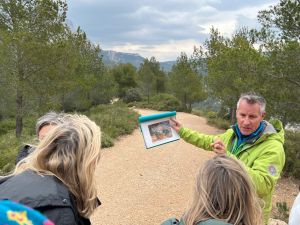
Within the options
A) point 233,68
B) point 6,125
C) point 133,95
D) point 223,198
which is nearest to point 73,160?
point 223,198

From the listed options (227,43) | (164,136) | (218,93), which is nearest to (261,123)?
(164,136)

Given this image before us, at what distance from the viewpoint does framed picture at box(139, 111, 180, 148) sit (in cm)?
336

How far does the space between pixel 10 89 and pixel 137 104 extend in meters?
22.4

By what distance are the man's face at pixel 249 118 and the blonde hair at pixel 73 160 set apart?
4.32ft

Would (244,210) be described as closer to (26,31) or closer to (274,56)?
(274,56)

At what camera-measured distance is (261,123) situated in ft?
9.68

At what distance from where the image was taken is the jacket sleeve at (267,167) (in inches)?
103

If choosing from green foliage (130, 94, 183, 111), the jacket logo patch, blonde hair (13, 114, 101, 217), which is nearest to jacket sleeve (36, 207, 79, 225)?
blonde hair (13, 114, 101, 217)

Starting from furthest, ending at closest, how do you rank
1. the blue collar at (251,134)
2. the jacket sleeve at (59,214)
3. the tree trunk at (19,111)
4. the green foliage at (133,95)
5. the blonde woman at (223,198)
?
the green foliage at (133,95), the tree trunk at (19,111), the blue collar at (251,134), the blonde woman at (223,198), the jacket sleeve at (59,214)

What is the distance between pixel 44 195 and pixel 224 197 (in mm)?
825

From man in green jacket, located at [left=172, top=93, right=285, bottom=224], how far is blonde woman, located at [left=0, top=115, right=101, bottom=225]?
108cm

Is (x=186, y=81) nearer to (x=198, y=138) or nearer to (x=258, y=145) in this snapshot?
(x=198, y=138)

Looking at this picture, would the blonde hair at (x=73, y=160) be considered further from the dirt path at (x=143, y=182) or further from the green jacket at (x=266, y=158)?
the dirt path at (x=143, y=182)

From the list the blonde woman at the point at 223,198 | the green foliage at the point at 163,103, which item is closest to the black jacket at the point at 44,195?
the blonde woman at the point at 223,198
